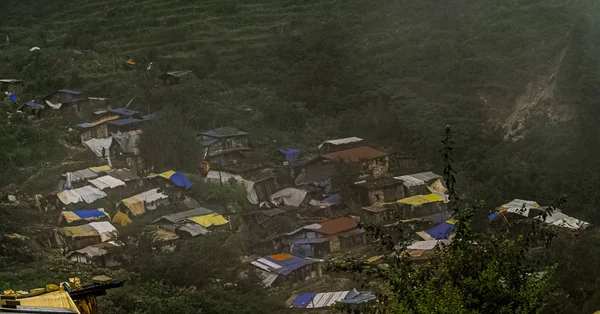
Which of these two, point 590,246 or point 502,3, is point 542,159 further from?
point 502,3

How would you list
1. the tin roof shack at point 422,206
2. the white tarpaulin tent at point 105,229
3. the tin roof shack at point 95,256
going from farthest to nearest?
the tin roof shack at point 422,206, the white tarpaulin tent at point 105,229, the tin roof shack at point 95,256

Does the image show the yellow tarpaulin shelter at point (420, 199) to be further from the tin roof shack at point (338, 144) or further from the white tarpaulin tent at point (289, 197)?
the tin roof shack at point (338, 144)

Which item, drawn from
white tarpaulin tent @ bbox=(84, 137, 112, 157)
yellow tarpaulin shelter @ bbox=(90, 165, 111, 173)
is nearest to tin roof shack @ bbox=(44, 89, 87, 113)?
white tarpaulin tent @ bbox=(84, 137, 112, 157)

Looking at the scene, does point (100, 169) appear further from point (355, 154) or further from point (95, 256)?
point (355, 154)

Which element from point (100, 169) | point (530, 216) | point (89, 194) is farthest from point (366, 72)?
point (89, 194)

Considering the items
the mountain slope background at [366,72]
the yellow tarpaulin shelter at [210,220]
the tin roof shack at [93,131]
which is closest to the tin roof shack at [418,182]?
the mountain slope background at [366,72]

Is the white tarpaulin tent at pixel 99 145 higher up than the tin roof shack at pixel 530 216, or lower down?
higher up

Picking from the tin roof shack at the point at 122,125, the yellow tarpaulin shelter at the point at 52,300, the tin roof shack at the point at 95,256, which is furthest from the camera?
the tin roof shack at the point at 122,125

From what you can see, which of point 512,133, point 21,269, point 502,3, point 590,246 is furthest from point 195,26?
point 590,246
